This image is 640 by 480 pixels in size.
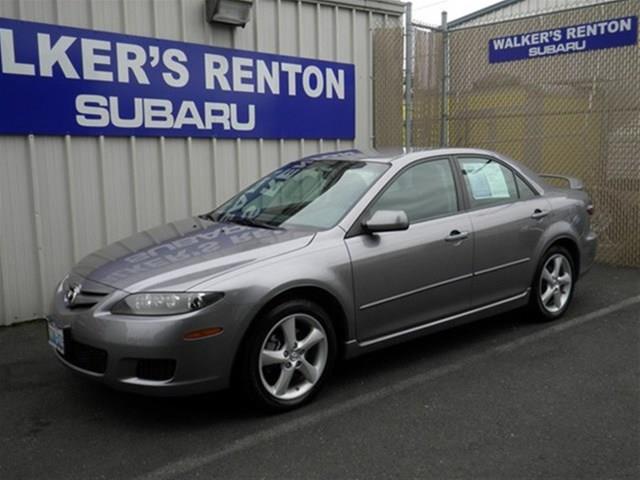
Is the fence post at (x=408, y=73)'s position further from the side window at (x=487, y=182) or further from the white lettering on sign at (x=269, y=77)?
the side window at (x=487, y=182)

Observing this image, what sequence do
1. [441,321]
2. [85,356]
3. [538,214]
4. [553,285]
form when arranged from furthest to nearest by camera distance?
[553,285], [538,214], [441,321], [85,356]

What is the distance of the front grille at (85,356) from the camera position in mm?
3475

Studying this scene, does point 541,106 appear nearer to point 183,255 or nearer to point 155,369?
point 183,255

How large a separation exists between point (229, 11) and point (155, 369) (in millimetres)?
4581

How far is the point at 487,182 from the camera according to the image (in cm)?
504

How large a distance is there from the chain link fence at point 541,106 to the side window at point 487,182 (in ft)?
9.87

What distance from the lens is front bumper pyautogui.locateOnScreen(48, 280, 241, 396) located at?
334cm

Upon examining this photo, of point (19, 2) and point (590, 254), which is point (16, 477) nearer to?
point (19, 2)

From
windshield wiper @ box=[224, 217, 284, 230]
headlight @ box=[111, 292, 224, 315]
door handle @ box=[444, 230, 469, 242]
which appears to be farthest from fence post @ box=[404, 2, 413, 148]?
headlight @ box=[111, 292, 224, 315]

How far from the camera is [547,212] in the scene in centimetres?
528

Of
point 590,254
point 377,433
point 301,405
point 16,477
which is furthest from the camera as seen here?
point 590,254

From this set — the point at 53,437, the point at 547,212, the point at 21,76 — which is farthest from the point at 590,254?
the point at 21,76

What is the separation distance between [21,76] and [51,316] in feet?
8.98

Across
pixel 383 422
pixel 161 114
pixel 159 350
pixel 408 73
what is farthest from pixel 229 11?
pixel 383 422
